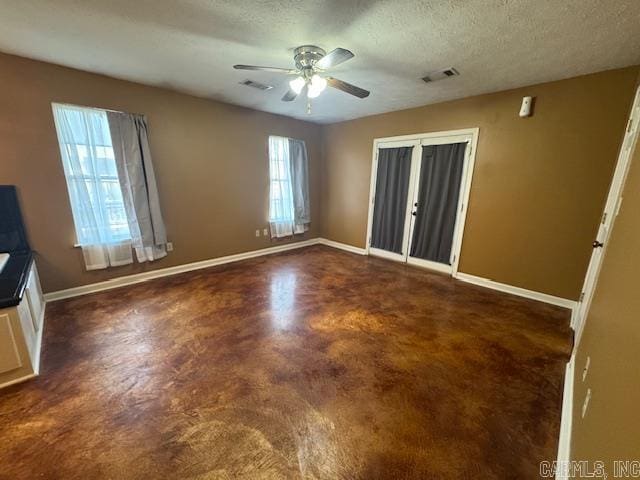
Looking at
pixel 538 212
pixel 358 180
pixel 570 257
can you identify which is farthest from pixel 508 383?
pixel 358 180

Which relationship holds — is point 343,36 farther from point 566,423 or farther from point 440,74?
point 566,423

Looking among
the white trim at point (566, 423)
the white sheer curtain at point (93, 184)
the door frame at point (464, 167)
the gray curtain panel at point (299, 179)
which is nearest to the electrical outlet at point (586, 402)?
the white trim at point (566, 423)

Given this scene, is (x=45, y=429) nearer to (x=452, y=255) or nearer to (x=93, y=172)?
(x=93, y=172)

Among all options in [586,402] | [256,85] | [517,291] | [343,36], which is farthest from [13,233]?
[517,291]

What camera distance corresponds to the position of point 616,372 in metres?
0.91

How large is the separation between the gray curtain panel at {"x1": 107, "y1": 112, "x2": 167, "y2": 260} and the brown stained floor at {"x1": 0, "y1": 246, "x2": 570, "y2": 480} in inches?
31.9

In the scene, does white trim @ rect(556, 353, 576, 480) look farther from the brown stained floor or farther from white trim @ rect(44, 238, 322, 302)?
white trim @ rect(44, 238, 322, 302)

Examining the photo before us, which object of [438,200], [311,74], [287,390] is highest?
[311,74]

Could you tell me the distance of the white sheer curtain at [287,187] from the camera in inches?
187

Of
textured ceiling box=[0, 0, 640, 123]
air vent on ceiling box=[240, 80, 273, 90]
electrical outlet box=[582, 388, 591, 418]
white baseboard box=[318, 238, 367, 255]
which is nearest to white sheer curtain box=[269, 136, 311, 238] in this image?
white baseboard box=[318, 238, 367, 255]

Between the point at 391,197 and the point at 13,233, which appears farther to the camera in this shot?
the point at 391,197

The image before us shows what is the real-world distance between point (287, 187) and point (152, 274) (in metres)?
2.67

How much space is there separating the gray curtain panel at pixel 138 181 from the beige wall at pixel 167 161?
0.17 metres

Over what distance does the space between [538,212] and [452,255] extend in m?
1.15
